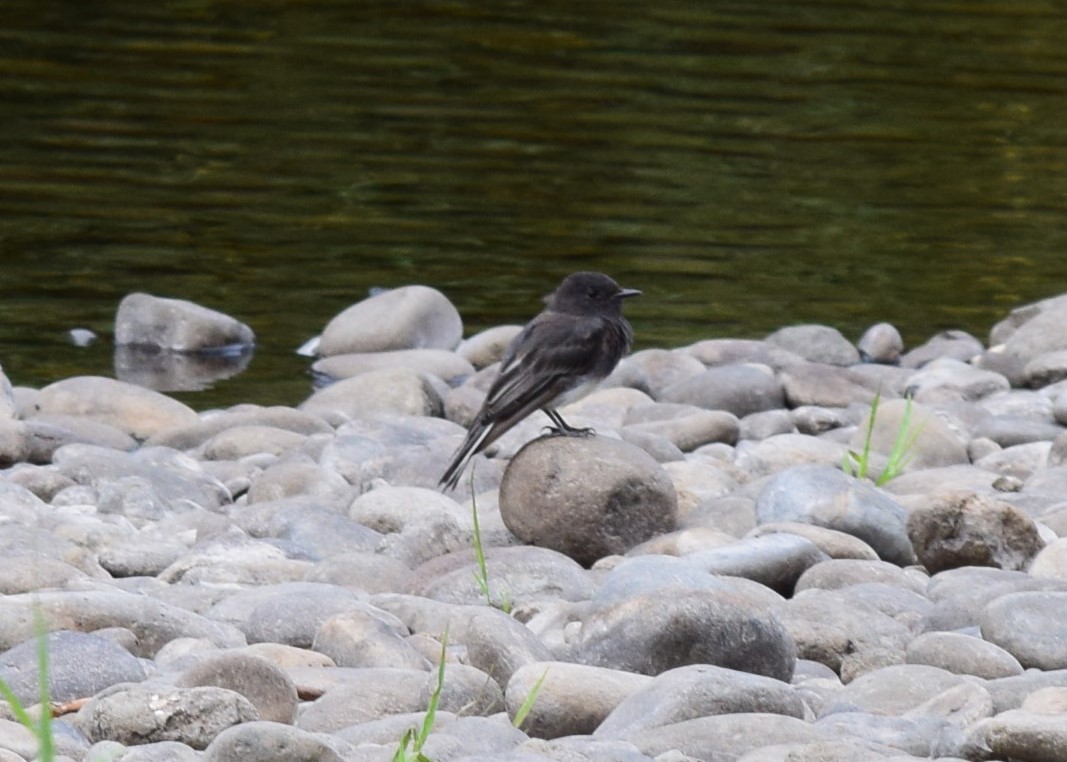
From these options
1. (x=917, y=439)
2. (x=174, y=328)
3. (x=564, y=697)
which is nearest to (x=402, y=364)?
(x=174, y=328)

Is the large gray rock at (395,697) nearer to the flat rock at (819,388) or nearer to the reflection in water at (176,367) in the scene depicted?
the flat rock at (819,388)

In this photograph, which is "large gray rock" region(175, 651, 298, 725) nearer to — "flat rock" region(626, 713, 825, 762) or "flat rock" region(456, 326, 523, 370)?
"flat rock" region(626, 713, 825, 762)

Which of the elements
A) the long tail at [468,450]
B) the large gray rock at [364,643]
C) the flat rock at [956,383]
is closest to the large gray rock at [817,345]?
the flat rock at [956,383]

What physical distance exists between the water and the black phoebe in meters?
2.76

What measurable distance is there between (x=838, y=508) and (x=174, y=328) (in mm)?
4810

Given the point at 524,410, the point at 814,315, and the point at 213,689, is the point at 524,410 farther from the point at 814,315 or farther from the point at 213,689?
the point at 814,315

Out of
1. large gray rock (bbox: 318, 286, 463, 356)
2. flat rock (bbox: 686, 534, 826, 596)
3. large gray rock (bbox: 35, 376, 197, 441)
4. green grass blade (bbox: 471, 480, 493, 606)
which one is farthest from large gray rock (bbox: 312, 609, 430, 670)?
large gray rock (bbox: 318, 286, 463, 356)

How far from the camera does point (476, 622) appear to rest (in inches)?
155

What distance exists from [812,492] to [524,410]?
93 centimetres

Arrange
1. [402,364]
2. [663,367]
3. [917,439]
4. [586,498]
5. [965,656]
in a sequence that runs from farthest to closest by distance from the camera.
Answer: [402,364], [663,367], [917,439], [586,498], [965,656]

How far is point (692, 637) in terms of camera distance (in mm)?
3846

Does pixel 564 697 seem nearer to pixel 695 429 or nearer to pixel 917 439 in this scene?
pixel 917 439

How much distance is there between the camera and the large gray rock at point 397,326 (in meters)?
9.05

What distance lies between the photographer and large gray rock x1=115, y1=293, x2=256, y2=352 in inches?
362
